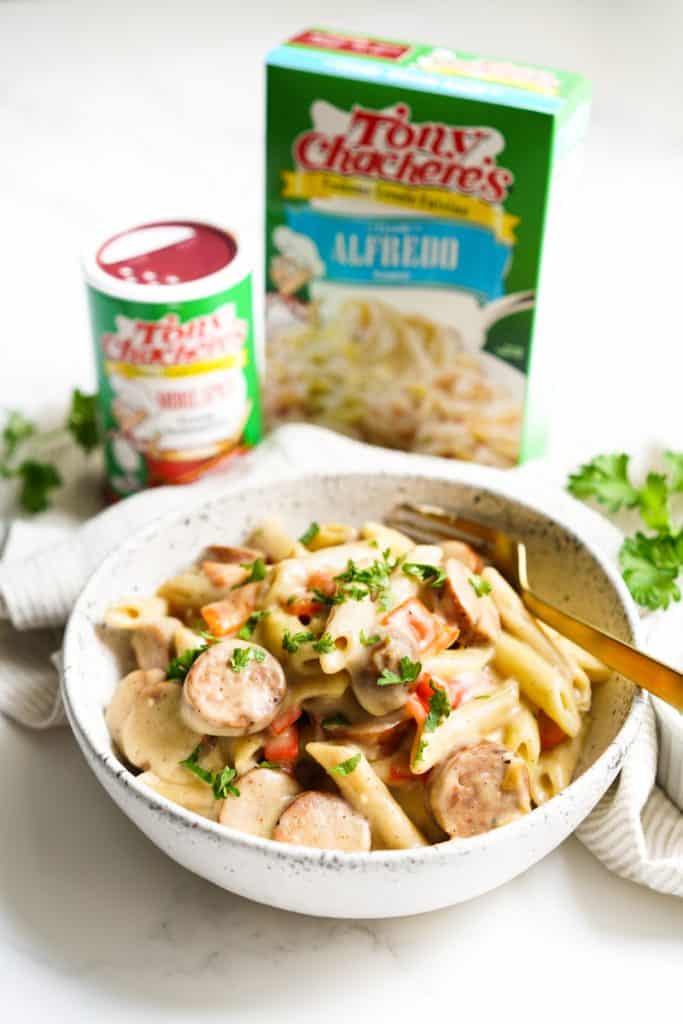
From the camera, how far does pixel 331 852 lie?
1631 millimetres

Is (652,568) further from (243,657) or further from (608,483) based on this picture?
(243,657)

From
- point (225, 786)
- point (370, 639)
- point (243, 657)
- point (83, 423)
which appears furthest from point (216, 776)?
point (83, 423)

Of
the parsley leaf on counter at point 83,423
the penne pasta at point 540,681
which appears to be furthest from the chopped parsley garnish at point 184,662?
the parsley leaf on counter at point 83,423

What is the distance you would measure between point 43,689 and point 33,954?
49 centimetres

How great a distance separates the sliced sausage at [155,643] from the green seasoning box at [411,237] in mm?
900

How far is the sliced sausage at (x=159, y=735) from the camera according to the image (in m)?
1.85

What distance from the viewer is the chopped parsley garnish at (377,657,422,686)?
5.89 feet

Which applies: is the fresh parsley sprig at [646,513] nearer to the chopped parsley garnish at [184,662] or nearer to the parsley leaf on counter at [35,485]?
the chopped parsley garnish at [184,662]

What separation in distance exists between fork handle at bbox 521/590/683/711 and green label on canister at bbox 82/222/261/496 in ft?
2.49

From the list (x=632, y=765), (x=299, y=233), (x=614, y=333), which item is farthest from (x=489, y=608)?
(x=614, y=333)

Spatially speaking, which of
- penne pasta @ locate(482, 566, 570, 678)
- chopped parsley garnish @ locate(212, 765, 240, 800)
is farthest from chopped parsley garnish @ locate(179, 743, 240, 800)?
penne pasta @ locate(482, 566, 570, 678)

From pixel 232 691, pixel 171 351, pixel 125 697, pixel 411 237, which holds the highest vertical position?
pixel 411 237

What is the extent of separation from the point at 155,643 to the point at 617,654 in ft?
2.20

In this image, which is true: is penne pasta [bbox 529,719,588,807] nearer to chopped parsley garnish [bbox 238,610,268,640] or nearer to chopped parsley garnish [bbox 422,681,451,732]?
chopped parsley garnish [bbox 422,681,451,732]
